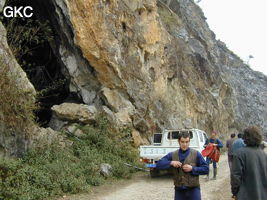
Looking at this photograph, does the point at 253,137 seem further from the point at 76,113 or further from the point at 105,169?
the point at 76,113

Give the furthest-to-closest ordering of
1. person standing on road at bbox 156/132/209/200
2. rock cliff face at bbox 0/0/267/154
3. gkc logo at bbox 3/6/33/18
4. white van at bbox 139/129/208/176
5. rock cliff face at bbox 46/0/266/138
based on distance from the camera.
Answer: rock cliff face at bbox 46/0/266/138 < rock cliff face at bbox 0/0/267/154 < gkc logo at bbox 3/6/33/18 < white van at bbox 139/129/208/176 < person standing on road at bbox 156/132/209/200

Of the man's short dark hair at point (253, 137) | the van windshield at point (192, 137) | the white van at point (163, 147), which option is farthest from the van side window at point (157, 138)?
the man's short dark hair at point (253, 137)

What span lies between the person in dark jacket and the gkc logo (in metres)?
12.3

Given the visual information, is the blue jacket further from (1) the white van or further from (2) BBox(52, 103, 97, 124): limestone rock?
(2) BBox(52, 103, 97, 124): limestone rock

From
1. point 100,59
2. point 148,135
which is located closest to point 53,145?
point 100,59

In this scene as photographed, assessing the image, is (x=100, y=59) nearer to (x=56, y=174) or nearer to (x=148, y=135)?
(x=148, y=135)

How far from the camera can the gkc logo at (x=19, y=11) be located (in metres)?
14.4

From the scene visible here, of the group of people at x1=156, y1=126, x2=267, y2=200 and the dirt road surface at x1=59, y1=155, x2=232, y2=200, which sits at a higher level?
the group of people at x1=156, y1=126, x2=267, y2=200

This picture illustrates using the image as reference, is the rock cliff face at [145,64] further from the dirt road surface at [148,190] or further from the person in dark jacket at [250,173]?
the person in dark jacket at [250,173]

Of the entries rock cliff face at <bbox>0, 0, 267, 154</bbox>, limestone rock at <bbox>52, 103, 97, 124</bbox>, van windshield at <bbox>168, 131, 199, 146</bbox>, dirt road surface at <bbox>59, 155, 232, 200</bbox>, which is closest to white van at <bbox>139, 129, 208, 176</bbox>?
van windshield at <bbox>168, 131, 199, 146</bbox>

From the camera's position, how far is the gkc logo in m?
14.4

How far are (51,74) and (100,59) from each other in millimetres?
4267

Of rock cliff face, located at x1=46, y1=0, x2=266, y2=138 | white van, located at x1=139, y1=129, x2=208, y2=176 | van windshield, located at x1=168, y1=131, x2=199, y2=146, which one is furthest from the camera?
rock cliff face, located at x1=46, y1=0, x2=266, y2=138

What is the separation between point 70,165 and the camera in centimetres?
1069
